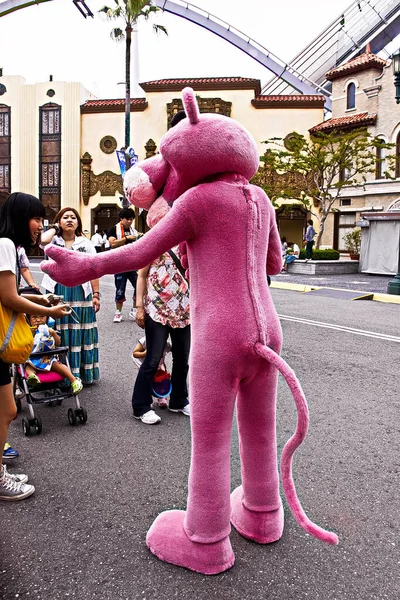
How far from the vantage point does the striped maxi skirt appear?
485 cm

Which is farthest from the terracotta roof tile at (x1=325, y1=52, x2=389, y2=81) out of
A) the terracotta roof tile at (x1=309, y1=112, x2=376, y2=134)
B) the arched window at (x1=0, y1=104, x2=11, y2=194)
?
the arched window at (x1=0, y1=104, x2=11, y2=194)

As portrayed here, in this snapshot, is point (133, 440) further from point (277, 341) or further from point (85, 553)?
point (277, 341)

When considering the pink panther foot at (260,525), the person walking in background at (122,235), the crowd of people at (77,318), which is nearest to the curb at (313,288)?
the person walking in background at (122,235)

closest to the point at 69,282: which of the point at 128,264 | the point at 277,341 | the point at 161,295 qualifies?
the point at 128,264

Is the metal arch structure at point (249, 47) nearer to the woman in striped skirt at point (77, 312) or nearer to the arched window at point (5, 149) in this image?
the arched window at point (5, 149)

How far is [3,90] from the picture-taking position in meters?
33.9

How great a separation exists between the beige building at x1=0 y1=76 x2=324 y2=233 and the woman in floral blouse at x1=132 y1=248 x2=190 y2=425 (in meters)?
29.6

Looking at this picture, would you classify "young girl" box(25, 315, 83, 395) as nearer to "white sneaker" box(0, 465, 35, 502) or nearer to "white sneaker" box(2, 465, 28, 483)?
"white sneaker" box(2, 465, 28, 483)

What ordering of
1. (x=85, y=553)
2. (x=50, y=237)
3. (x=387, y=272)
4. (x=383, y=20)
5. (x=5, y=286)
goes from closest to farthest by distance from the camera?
(x=85, y=553) → (x=5, y=286) → (x=50, y=237) → (x=387, y=272) → (x=383, y=20)

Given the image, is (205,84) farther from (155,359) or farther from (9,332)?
(9,332)

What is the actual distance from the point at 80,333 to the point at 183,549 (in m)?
2.99

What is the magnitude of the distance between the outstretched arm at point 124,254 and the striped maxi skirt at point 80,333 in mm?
2752

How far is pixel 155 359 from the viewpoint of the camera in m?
3.99

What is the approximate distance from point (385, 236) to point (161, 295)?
18.0 m
